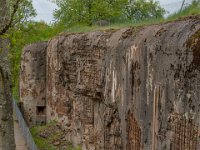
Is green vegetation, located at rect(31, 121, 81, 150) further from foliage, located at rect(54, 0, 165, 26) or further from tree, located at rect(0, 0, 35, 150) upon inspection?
foliage, located at rect(54, 0, 165, 26)

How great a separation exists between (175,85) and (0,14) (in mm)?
4954

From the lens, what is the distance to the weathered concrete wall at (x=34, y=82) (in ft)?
52.2

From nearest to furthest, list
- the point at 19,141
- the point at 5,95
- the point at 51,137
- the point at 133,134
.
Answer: the point at 133,134, the point at 5,95, the point at 51,137, the point at 19,141

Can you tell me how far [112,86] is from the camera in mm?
8742

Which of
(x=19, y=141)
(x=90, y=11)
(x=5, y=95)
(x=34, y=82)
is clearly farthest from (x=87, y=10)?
(x=5, y=95)

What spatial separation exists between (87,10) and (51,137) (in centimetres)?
1420

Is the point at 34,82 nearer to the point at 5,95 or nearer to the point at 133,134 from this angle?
the point at 5,95

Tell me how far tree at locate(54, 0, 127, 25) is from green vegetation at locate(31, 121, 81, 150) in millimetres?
11109

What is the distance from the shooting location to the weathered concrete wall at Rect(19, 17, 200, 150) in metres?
5.77

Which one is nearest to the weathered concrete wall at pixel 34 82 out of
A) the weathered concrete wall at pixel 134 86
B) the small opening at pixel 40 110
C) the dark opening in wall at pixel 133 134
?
the small opening at pixel 40 110

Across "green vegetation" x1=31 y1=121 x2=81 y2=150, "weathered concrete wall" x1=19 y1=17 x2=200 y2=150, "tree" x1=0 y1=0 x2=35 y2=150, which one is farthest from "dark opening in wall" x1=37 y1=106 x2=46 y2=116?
"tree" x1=0 y1=0 x2=35 y2=150

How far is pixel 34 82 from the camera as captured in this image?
634 inches

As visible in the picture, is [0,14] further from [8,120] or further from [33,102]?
[33,102]

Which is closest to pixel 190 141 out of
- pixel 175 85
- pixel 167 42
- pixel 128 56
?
pixel 175 85
